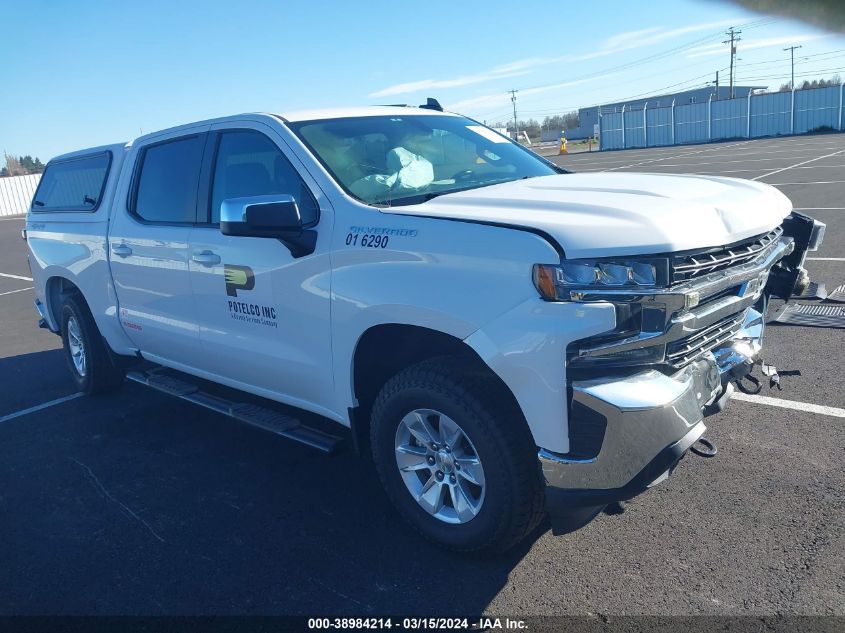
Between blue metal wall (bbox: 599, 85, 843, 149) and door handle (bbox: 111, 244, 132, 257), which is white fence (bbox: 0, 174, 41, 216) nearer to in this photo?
blue metal wall (bbox: 599, 85, 843, 149)

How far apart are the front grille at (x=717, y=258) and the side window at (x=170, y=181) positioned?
9.93 ft

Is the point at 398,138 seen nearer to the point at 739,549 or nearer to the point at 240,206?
the point at 240,206

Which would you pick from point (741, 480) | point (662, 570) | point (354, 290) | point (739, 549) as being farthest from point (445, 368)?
point (741, 480)

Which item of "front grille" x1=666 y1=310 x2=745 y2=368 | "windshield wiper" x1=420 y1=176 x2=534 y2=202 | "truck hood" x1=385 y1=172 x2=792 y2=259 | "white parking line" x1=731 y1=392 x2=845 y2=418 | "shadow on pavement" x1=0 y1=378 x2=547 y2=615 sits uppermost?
"windshield wiper" x1=420 y1=176 x2=534 y2=202

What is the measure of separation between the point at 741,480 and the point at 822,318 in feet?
11.1

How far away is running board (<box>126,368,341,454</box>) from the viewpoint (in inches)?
159

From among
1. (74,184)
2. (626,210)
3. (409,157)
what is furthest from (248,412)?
(74,184)

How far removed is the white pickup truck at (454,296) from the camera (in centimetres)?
290

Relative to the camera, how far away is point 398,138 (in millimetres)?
4457

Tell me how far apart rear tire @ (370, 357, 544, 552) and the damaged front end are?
209 mm

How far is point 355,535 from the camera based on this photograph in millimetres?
3799

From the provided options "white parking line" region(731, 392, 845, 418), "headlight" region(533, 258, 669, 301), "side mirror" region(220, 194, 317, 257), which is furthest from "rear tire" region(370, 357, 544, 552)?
"white parking line" region(731, 392, 845, 418)

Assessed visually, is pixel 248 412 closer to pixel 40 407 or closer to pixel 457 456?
pixel 457 456

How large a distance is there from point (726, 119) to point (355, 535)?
5217 centimetres
